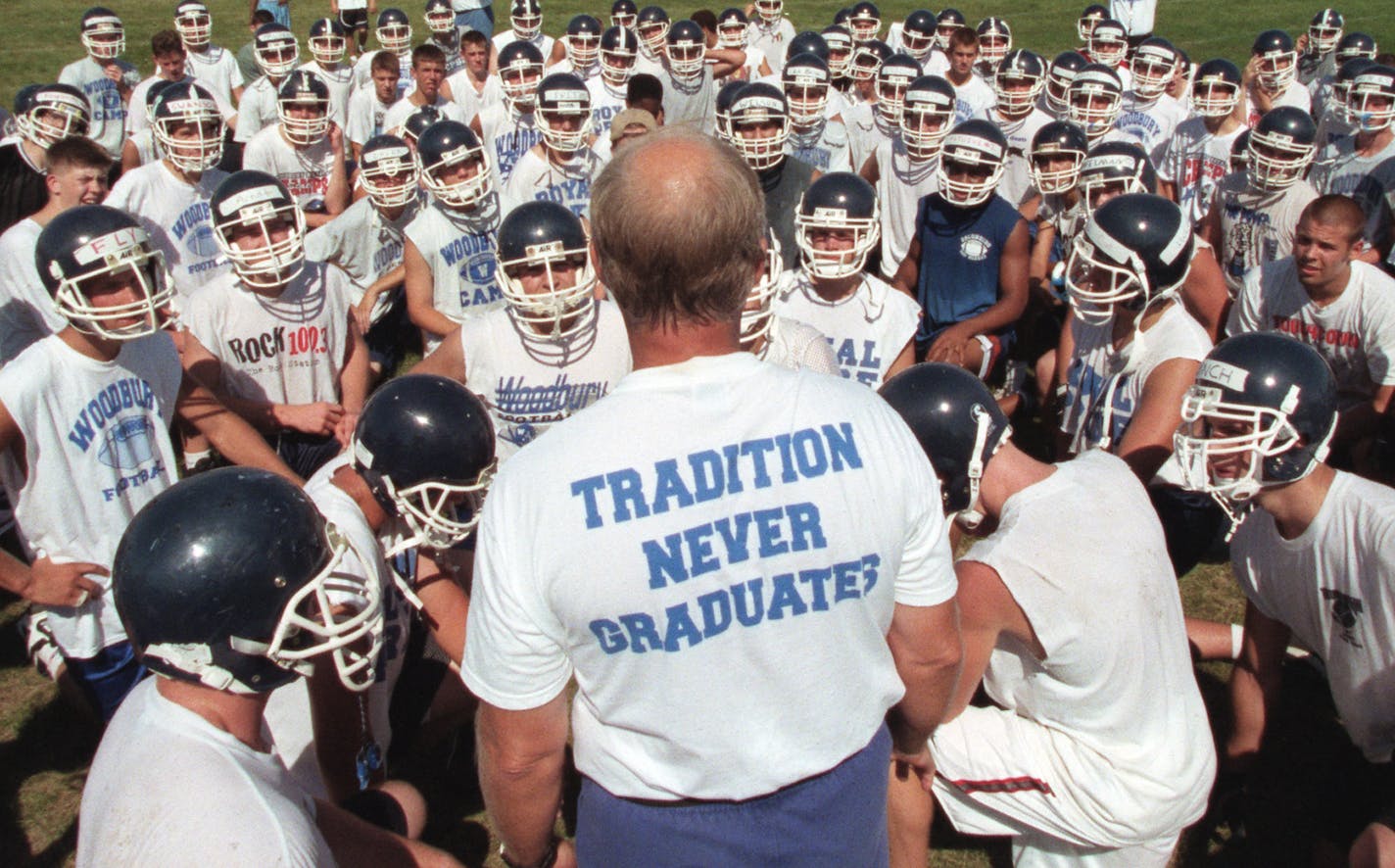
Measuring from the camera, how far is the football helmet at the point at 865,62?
11500 millimetres

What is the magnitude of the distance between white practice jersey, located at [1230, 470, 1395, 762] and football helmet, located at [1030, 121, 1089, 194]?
4.11 m

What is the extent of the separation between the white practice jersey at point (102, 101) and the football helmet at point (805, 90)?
22.3ft

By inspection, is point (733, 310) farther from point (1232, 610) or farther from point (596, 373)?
point (1232, 610)

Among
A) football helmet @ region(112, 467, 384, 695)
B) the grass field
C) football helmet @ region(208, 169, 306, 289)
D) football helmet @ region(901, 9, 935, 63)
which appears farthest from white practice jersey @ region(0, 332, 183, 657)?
football helmet @ region(901, 9, 935, 63)

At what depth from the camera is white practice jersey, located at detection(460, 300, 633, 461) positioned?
4.76 m

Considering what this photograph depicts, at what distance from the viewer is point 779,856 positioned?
2.20 meters

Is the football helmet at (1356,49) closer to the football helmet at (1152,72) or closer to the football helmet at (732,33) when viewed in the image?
the football helmet at (1152,72)

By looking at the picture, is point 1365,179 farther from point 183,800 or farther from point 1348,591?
point 183,800

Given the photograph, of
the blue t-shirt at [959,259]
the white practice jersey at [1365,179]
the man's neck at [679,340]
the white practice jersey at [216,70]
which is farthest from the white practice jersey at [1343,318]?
the white practice jersey at [216,70]

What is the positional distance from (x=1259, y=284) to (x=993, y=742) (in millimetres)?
4106

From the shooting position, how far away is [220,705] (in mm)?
2457

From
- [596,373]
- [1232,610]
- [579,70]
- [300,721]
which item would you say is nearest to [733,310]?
[300,721]

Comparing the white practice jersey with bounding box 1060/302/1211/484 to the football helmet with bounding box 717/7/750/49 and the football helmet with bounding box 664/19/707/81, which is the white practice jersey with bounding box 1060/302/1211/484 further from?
the football helmet with bounding box 717/7/750/49

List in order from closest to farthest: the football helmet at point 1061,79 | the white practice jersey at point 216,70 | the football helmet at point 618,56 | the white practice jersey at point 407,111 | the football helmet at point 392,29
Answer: the white practice jersey at point 407,111 → the football helmet at point 618,56 → the football helmet at point 1061,79 → the football helmet at point 392,29 → the white practice jersey at point 216,70
